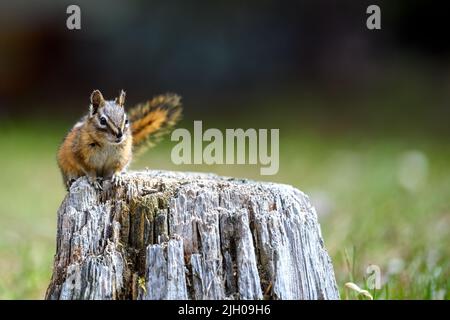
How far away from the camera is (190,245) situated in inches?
105

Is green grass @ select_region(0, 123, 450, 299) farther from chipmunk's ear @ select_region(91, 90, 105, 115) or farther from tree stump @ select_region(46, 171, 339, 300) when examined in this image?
chipmunk's ear @ select_region(91, 90, 105, 115)

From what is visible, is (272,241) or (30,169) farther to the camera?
(30,169)

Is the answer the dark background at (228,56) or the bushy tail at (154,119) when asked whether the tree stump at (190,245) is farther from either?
the dark background at (228,56)

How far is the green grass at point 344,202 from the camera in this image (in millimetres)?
4051

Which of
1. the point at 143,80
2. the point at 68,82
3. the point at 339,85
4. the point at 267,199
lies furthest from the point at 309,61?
the point at 267,199

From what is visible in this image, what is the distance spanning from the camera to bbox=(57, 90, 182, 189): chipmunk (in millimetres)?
3260

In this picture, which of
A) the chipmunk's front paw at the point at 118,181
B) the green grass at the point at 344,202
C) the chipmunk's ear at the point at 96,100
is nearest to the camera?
the chipmunk's front paw at the point at 118,181

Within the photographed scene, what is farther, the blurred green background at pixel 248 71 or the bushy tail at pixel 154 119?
the blurred green background at pixel 248 71

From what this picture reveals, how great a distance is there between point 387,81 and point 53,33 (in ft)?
14.8

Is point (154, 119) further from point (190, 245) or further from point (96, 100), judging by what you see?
point (190, 245)

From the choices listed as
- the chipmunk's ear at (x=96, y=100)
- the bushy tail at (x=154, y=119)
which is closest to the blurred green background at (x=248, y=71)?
the bushy tail at (x=154, y=119)

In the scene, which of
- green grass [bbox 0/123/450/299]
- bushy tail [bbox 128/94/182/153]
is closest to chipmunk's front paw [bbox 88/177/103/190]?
bushy tail [bbox 128/94/182/153]
